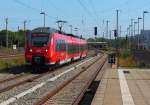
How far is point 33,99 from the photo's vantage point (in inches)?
661

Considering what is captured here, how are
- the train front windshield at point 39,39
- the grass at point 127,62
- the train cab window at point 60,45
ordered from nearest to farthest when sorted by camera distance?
the train front windshield at point 39,39 < the train cab window at point 60,45 < the grass at point 127,62

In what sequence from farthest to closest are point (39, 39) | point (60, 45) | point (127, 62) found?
point (127, 62) → point (60, 45) → point (39, 39)

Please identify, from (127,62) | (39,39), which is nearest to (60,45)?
(39,39)

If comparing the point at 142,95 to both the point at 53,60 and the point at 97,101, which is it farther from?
the point at 53,60

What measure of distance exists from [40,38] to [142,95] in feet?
62.4

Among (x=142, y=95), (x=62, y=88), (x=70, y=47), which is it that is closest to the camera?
(x=142, y=95)

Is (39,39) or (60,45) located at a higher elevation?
(39,39)

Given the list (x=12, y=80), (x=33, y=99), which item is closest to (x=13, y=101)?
(x=33, y=99)

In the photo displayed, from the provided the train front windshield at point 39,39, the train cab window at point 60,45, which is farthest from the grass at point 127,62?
the train front windshield at point 39,39

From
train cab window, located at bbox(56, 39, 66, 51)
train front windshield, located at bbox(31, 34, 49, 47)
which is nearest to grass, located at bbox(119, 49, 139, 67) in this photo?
train cab window, located at bbox(56, 39, 66, 51)

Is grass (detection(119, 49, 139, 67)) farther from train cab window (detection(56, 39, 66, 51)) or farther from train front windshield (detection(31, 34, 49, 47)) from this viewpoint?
train front windshield (detection(31, 34, 49, 47))

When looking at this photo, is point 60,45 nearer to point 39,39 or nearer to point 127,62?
point 39,39

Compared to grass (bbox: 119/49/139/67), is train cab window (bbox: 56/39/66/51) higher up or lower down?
higher up

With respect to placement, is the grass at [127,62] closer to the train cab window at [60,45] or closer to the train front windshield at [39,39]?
the train cab window at [60,45]
